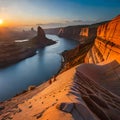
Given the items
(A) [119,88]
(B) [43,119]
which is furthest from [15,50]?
(B) [43,119]

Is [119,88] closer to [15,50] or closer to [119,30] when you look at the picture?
[119,30]

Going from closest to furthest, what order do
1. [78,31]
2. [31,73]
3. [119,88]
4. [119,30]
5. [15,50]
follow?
[119,88]
[119,30]
[31,73]
[15,50]
[78,31]

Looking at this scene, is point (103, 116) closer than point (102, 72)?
Yes

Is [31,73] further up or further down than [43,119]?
further down

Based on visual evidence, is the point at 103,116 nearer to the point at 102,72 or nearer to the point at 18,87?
the point at 102,72

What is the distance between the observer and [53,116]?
22.3ft

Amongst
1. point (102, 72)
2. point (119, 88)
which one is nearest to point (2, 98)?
point (102, 72)

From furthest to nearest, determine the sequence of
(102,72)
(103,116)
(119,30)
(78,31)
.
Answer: (78,31) → (119,30) → (102,72) → (103,116)

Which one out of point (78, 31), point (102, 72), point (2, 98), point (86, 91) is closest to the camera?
point (86, 91)

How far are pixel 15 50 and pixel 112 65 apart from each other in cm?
7261

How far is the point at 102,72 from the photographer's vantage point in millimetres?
17406

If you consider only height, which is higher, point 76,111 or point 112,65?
point 76,111

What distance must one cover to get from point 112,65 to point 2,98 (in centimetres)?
2289

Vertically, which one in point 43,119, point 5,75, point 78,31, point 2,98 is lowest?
point 78,31
